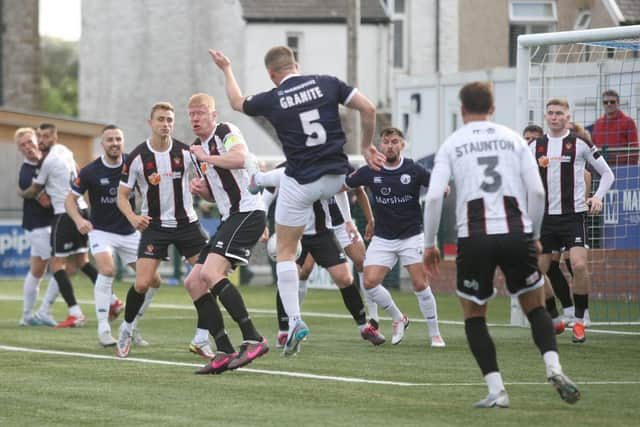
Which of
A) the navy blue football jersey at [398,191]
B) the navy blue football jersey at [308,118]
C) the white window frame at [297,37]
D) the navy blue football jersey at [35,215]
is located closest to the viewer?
the navy blue football jersey at [308,118]

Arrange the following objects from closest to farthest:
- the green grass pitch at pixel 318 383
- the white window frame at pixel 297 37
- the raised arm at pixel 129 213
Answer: the green grass pitch at pixel 318 383
the raised arm at pixel 129 213
the white window frame at pixel 297 37

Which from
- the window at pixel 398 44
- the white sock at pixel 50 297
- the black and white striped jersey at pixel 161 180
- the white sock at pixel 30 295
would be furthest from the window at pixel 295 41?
the black and white striped jersey at pixel 161 180

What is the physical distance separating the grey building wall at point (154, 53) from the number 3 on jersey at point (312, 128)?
3091 cm

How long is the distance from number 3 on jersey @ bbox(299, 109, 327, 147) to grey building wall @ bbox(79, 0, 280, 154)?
3091 cm

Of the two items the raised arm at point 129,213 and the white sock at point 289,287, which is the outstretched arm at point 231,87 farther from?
the raised arm at point 129,213

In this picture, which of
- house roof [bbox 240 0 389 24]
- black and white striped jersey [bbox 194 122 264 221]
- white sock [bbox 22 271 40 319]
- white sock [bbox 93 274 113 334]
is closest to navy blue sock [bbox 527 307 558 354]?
black and white striped jersey [bbox 194 122 264 221]

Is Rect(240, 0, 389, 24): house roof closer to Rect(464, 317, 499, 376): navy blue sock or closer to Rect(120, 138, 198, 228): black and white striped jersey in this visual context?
Rect(120, 138, 198, 228): black and white striped jersey

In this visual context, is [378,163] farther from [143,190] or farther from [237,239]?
[143,190]

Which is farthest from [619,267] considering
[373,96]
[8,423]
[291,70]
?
[373,96]

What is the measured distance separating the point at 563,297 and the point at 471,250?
6298mm

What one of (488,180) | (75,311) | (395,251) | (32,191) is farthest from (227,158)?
(32,191)

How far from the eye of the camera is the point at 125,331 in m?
12.4

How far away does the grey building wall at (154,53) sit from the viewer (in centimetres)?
4178

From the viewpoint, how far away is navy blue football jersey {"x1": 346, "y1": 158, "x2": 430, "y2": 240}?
1318 cm
